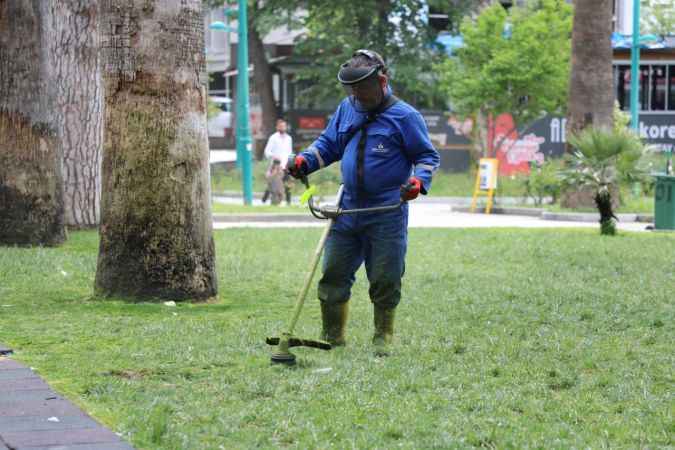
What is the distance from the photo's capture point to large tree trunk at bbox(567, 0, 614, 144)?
24.3 m

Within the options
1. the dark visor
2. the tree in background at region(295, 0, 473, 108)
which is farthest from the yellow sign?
the dark visor

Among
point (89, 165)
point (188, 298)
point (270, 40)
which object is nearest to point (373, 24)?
point (270, 40)

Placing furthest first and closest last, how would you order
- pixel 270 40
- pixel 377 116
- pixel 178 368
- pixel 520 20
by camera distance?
pixel 270 40
pixel 520 20
pixel 377 116
pixel 178 368

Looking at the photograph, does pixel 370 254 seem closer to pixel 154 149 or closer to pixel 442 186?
pixel 154 149

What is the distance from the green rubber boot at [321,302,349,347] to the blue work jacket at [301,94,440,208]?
2.05ft

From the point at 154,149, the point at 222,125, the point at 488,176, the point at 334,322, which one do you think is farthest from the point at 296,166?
the point at 222,125

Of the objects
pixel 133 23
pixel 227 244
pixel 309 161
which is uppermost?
pixel 133 23

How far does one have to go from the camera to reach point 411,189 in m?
7.50

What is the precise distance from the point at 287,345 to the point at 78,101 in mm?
10084

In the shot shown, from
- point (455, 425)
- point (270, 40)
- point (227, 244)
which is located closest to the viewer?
point (455, 425)

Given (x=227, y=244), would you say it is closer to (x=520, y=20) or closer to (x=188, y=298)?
(x=188, y=298)

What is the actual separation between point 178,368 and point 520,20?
2761cm

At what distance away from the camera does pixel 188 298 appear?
398 inches

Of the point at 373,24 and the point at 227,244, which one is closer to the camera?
the point at 227,244
